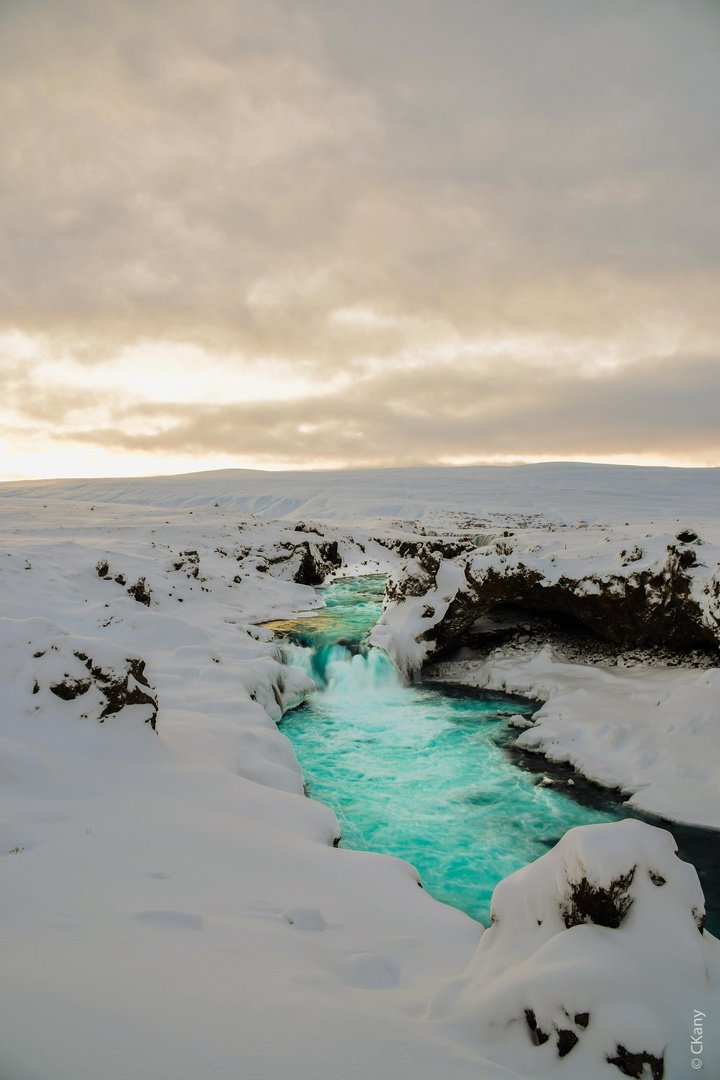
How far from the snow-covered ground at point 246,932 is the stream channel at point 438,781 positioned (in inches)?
72.4

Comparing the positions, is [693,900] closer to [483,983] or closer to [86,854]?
[483,983]

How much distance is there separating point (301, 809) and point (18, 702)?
388 centimetres

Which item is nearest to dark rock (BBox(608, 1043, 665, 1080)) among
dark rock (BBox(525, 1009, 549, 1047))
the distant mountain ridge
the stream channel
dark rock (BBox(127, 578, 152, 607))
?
dark rock (BBox(525, 1009, 549, 1047))

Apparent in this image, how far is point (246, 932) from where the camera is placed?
3949 millimetres

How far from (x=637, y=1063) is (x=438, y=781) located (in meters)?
7.52

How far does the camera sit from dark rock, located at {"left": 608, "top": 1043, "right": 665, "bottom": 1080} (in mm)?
2955

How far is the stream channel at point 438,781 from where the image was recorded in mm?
7938

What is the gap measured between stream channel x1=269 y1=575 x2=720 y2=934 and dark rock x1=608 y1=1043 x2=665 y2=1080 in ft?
13.7

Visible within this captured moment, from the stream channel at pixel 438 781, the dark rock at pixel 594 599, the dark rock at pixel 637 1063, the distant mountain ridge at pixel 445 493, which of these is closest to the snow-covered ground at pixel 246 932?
the dark rock at pixel 637 1063

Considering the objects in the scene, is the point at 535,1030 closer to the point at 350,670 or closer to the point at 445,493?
the point at 350,670

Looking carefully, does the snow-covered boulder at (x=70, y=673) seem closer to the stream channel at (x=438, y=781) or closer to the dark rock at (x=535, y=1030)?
the stream channel at (x=438, y=781)

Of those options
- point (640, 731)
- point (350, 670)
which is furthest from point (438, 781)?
point (350, 670)

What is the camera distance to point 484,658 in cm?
1683

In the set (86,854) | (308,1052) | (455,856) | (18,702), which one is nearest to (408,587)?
(455,856)
